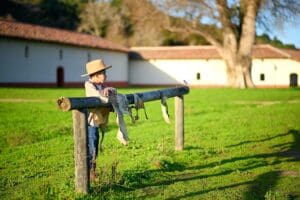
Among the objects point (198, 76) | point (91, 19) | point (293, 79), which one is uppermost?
point (91, 19)

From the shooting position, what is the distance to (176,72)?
57781 mm

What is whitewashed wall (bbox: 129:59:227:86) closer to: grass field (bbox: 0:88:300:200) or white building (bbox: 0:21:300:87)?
white building (bbox: 0:21:300:87)

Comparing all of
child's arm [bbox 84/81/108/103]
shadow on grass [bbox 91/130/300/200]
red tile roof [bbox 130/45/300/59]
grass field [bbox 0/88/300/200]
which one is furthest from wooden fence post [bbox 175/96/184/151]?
red tile roof [bbox 130/45/300/59]

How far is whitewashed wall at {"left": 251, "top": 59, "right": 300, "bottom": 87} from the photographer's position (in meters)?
54.4

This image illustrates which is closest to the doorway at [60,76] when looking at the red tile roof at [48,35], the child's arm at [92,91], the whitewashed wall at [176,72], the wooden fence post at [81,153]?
the red tile roof at [48,35]

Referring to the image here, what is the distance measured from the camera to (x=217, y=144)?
949 cm

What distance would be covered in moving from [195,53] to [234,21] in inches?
564

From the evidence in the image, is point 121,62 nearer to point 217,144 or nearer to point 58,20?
point 58,20

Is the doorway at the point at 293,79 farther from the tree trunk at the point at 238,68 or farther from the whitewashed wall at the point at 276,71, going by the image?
the tree trunk at the point at 238,68

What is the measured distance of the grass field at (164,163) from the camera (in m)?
5.67

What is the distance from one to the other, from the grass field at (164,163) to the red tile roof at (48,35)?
1086 inches

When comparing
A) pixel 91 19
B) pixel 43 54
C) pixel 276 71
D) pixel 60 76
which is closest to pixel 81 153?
pixel 43 54

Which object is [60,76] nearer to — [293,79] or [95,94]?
[293,79]

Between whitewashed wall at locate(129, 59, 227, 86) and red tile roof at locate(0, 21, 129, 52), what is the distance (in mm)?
6267
